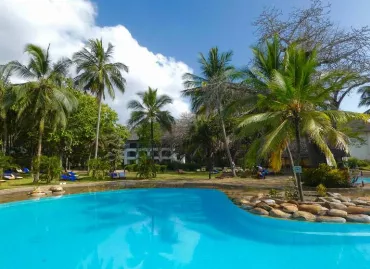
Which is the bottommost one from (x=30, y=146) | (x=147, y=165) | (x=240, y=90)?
(x=147, y=165)

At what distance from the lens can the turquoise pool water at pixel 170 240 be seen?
6000 mm

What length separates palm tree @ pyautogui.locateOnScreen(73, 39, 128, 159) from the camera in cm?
2414

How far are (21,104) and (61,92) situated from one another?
310cm

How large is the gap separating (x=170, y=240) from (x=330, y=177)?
1019 cm

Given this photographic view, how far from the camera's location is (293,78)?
10070mm

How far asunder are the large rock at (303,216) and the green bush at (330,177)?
6556 mm

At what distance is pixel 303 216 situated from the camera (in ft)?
27.7

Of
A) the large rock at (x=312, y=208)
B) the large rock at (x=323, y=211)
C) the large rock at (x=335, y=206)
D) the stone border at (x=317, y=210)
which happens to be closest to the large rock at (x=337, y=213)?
the stone border at (x=317, y=210)

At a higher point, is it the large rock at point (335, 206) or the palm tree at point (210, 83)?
the palm tree at point (210, 83)

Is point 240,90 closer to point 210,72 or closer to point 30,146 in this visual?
point 210,72

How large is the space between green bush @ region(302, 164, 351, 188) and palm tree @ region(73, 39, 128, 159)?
17.2m

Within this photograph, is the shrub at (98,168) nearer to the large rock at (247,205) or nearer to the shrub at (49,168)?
the shrub at (49,168)

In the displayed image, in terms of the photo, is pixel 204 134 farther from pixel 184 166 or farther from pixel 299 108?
pixel 299 108

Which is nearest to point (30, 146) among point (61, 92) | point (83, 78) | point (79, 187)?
point (83, 78)
